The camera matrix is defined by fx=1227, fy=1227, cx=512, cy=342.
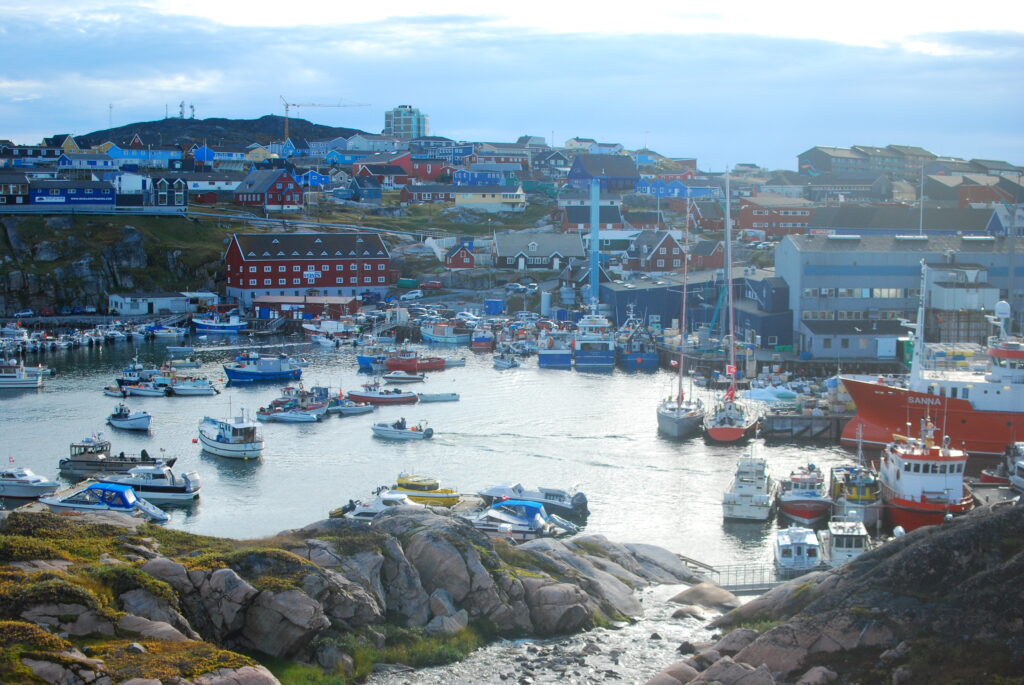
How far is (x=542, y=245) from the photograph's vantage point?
70688 millimetres

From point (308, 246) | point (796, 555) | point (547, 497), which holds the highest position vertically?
point (308, 246)

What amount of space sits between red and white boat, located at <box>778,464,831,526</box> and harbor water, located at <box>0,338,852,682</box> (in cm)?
53

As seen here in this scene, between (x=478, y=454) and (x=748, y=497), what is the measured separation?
900cm

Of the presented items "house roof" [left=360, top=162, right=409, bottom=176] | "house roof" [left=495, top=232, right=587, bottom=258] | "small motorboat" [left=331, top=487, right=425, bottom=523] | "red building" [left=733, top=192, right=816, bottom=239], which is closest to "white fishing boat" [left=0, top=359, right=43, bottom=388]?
"small motorboat" [left=331, top=487, right=425, bottom=523]

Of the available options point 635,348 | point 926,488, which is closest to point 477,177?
point 635,348

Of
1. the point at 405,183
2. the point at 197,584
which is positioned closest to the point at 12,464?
the point at 197,584

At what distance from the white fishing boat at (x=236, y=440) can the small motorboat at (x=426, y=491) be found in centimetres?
628

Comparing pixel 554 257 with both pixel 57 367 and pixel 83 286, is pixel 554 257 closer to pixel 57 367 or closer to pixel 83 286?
pixel 83 286

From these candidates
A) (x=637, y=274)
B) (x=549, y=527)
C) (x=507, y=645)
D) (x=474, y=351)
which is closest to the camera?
(x=507, y=645)

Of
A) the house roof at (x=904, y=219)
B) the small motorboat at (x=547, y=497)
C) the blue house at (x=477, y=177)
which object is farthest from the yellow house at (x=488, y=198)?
the small motorboat at (x=547, y=497)

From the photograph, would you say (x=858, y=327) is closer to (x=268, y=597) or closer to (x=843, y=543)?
(x=843, y=543)

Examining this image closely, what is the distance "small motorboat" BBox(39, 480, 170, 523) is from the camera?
1021 inches

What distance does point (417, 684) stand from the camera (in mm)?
15375

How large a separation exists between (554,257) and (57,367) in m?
29.9
